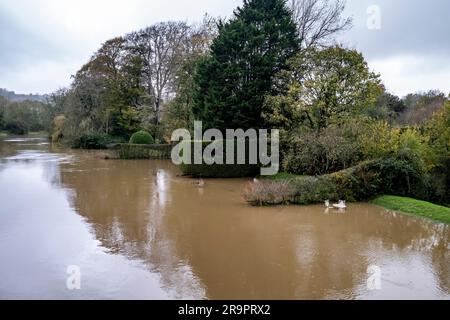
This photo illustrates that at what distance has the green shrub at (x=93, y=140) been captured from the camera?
116ft

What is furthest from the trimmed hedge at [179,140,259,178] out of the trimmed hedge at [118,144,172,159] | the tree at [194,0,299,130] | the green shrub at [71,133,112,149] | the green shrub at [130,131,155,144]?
the green shrub at [71,133,112,149]

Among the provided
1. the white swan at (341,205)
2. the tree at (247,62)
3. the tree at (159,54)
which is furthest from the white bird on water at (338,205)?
the tree at (159,54)

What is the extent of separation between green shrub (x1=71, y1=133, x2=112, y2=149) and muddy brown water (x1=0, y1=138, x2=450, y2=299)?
22685mm

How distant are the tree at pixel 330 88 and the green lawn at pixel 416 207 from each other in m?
5.55

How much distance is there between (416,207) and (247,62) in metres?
11.8

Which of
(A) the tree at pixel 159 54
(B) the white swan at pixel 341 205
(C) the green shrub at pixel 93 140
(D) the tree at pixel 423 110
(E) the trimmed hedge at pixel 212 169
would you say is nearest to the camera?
(B) the white swan at pixel 341 205

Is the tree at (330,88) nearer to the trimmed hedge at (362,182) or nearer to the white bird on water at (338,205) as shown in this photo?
the trimmed hedge at (362,182)

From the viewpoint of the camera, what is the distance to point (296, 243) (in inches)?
316

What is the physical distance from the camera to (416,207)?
11.2 metres

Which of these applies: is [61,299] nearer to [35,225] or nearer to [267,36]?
[35,225]

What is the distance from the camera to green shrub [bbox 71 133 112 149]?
116 feet

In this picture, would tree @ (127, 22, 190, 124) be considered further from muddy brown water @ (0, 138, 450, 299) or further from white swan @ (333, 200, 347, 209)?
white swan @ (333, 200, 347, 209)

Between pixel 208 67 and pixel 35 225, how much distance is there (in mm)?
14167
